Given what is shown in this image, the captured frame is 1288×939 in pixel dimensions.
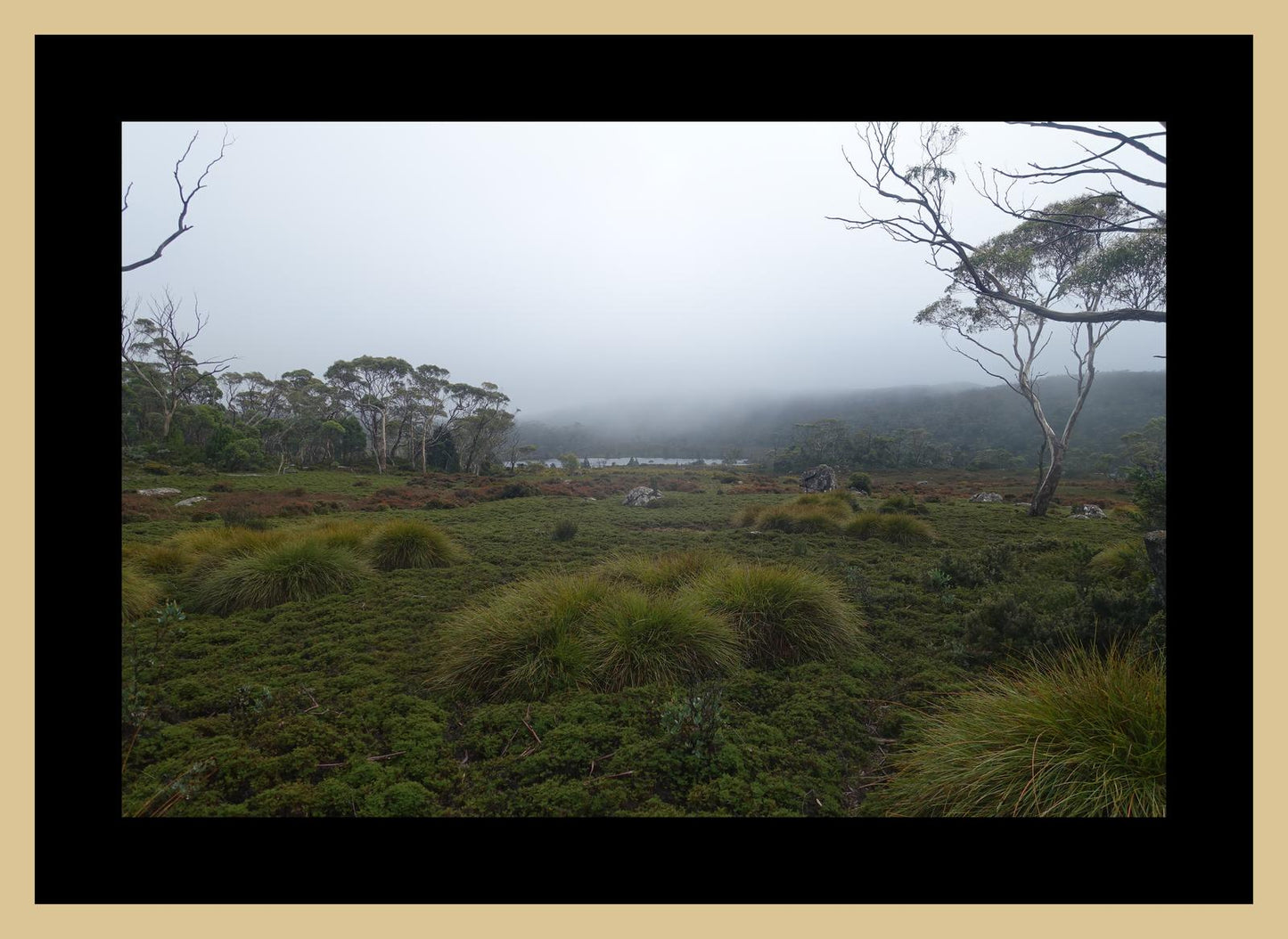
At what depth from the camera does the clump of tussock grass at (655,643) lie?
7.13 feet

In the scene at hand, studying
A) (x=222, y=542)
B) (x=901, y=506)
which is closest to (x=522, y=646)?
(x=222, y=542)

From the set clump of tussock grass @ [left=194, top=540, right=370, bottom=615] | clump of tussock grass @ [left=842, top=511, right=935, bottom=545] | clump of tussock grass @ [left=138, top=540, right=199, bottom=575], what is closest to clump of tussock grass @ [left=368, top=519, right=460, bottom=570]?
clump of tussock grass @ [left=194, top=540, right=370, bottom=615]

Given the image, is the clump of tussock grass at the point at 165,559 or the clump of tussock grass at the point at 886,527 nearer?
the clump of tussock grass at the point at 165,559

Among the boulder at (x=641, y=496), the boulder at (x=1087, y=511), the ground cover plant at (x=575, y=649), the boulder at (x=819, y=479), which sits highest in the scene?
the boulder at (x=819, y=479)

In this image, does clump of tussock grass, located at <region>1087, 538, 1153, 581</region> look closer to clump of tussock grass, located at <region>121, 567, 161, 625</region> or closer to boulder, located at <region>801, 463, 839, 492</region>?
boulder, located at <region>801, 463, 839, 492</region>

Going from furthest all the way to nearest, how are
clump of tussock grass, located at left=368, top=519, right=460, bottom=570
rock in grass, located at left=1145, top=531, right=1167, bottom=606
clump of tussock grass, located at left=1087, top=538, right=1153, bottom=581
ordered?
clump of tussock grass, located at left=368, top=519, right=460, bottom=570 < clump of tussock grass, located at left=1087, top=538, right=1153, bottom=581 < rock in grass, located at left=1145, top=531, right=1167, bottom=606

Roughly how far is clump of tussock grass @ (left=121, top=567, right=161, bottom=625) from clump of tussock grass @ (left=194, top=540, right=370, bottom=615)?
0.21m

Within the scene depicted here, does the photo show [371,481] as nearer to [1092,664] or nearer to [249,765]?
[249,765]

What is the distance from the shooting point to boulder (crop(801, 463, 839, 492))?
14.9ft

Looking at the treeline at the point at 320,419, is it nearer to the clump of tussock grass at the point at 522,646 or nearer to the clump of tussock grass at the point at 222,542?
the clump of tussock grass at the point at 222,542

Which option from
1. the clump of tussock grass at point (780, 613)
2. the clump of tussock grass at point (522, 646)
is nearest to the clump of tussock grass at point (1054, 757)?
the clump of tussock grass at point (780, 613)

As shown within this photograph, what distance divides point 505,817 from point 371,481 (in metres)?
4.03

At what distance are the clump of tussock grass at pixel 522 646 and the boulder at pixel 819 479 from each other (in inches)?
112

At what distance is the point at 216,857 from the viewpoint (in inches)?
52.2
